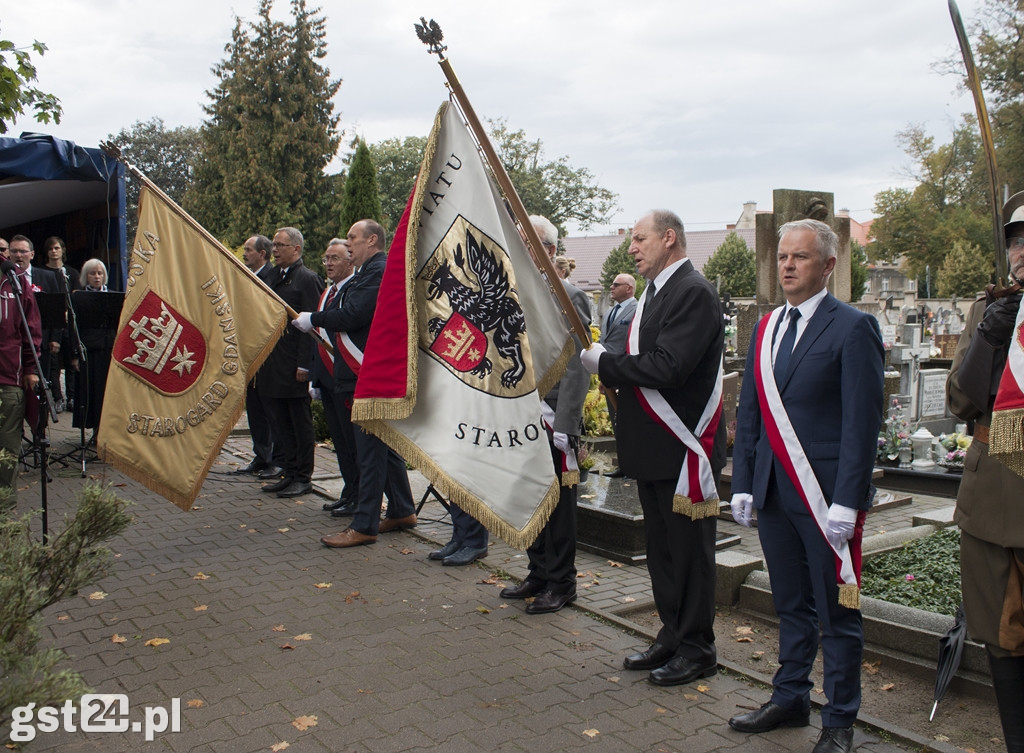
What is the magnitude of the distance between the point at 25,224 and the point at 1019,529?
1294cm

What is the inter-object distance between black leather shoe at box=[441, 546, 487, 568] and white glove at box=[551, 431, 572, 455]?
142cm

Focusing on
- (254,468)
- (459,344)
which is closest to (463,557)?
(459,344)

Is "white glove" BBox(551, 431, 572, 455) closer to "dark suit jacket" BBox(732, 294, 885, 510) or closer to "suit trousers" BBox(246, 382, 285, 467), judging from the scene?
"dark suit jacket" BBox(732, 294, 885, 510)

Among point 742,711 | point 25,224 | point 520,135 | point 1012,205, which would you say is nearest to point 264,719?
point 742,711

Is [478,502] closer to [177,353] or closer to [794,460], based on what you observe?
[794,460]

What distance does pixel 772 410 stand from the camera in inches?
142

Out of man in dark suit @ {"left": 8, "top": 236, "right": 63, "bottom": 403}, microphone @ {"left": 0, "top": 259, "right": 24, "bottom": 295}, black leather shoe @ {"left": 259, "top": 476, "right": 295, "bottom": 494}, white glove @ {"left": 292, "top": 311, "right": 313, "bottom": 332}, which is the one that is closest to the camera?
white glove @ {"left": 292, "top": 311, "right": 313, "bottom": 332}

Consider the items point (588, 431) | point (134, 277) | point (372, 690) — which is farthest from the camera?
point (588, 431)

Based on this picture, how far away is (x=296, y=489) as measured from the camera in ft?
27.9

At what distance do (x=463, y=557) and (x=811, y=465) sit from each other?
10.6 ft

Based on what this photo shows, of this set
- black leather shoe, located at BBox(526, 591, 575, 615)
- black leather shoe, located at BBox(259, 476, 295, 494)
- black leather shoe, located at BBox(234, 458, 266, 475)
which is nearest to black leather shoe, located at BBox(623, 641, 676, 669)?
black leather shoe, located at BBox(526, 591, 575, 615)

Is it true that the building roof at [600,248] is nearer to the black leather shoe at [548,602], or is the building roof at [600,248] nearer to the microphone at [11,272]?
the microphone at [11,272]

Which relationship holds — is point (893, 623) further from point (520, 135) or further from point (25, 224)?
point (520, 135)

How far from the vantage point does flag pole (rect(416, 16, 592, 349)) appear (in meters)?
4.18
